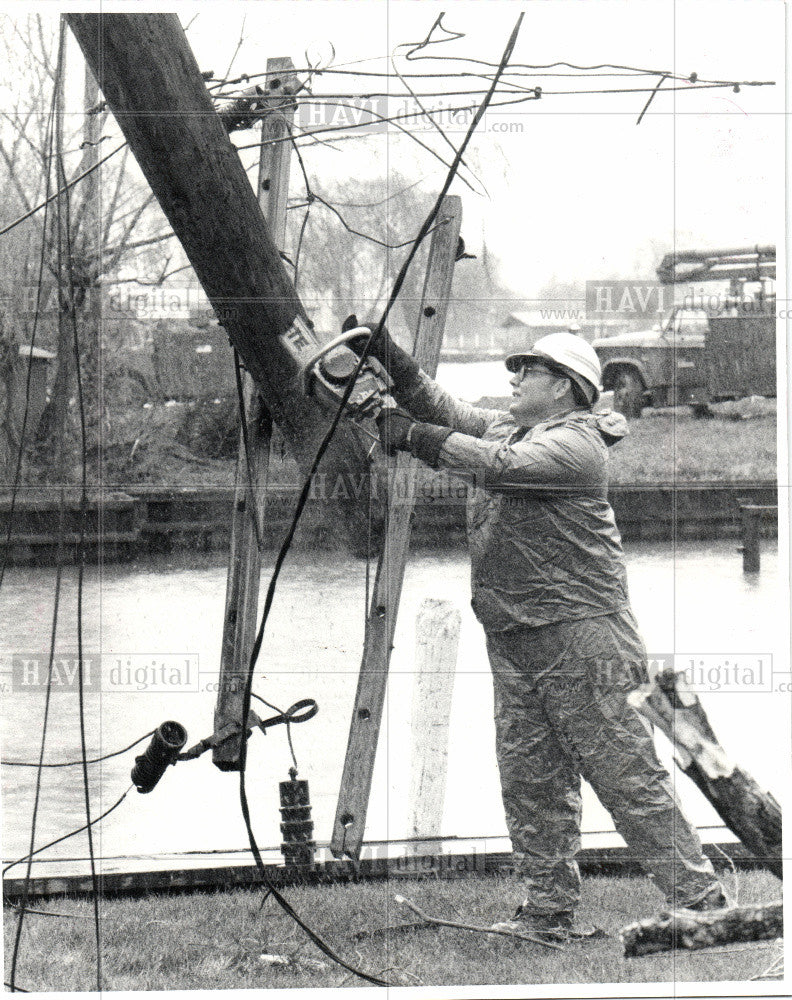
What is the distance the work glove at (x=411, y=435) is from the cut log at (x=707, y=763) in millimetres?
1035

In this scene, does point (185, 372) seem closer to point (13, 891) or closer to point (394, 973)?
point (13, 891)

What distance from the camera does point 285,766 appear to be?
6754mm

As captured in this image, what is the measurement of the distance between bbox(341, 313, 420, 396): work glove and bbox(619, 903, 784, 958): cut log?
1711 millimetres

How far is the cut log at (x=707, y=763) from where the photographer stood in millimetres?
2828

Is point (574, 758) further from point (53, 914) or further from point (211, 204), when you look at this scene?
point (211, 204)

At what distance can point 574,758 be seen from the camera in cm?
386

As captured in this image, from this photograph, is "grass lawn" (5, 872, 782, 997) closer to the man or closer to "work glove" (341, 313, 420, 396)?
the man

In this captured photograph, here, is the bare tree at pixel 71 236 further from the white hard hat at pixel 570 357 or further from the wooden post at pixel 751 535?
the wooden post at pixel 751 535

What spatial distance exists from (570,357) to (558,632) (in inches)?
33.3

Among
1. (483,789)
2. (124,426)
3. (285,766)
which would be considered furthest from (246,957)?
(124,426)

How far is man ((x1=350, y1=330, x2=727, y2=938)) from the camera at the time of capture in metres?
3.71

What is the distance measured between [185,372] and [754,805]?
521 centimetres

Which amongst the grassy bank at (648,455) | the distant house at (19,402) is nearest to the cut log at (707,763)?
the grassy bank at (648,455)

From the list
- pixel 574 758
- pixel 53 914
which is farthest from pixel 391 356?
pixel 53 914
